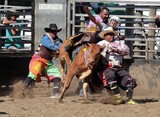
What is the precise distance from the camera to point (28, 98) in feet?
31.9

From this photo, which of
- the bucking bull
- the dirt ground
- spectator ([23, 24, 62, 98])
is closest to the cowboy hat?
the bucking bull

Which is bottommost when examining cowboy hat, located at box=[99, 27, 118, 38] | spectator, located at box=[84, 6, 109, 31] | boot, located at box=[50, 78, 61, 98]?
boot, located at box=[50, 78, 61, 98]

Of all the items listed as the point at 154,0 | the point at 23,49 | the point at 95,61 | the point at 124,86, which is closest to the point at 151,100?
the point at 124,86

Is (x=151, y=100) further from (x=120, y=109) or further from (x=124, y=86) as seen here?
(x=120, y=109)

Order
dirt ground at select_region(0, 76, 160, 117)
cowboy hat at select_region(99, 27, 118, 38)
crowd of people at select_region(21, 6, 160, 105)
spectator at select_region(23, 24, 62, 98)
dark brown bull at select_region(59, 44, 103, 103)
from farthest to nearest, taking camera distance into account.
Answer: spectator at select_region(23, 24, 62, 98)
cowboy hat at select_region(99, 27, 118, 38)
crowd of people at select_region(21, 6, 160, 105)
dark brown bull at select_region(59, 44, 103, 103)
dirt ground at select_region(0, 76, 160, 117)

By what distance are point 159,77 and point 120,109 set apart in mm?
2924

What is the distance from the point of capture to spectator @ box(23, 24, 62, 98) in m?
9.83

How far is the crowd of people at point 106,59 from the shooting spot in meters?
8.86

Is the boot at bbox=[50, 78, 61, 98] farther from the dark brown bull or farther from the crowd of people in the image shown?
Result: the dark brown bull

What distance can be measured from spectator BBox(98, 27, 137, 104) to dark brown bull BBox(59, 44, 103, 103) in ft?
0.76

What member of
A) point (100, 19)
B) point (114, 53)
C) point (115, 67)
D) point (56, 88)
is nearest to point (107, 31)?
point (114, 53)

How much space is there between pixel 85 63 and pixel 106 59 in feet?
1.37

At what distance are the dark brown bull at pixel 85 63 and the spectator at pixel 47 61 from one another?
0.89 m

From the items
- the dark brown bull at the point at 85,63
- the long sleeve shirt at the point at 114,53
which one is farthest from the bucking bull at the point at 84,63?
the long sleeve shirt at the point at 114,53
